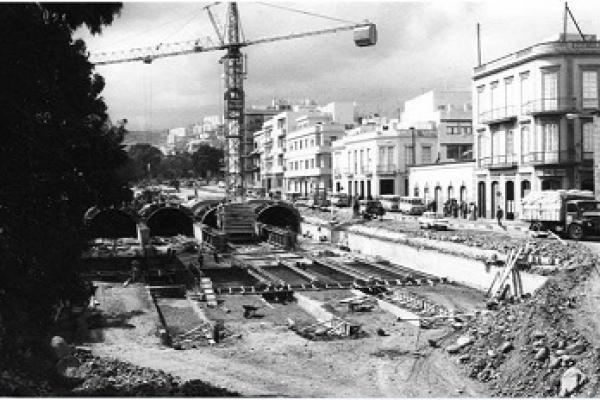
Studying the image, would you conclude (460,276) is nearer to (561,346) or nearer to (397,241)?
(397,241)

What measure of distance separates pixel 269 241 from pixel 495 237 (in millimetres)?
16881

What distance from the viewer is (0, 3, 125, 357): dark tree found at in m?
12.9

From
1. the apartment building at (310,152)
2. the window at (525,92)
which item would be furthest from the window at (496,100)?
the apartment building at (310,152)

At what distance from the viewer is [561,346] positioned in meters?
15.7

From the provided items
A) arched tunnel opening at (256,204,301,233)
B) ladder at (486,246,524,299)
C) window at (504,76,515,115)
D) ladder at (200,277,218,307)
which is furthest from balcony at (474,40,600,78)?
ladder at (200,277,218,307)

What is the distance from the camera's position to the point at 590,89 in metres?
40.4

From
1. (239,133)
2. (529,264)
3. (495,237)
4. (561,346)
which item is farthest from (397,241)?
(239,133)

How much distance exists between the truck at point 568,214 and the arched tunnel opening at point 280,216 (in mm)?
21138

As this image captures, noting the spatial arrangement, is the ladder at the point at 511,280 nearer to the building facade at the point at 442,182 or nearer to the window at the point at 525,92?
the window at the point at 525,92

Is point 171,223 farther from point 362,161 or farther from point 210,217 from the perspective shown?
point 362,161

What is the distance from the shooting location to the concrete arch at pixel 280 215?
50.3 metres

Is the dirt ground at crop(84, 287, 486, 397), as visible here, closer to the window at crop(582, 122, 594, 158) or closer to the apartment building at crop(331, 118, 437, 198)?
the window at crop(582, 122, 594, 158)

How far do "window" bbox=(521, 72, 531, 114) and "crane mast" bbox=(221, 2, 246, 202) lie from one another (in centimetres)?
3312

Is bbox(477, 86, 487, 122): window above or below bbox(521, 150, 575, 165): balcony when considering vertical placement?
above
